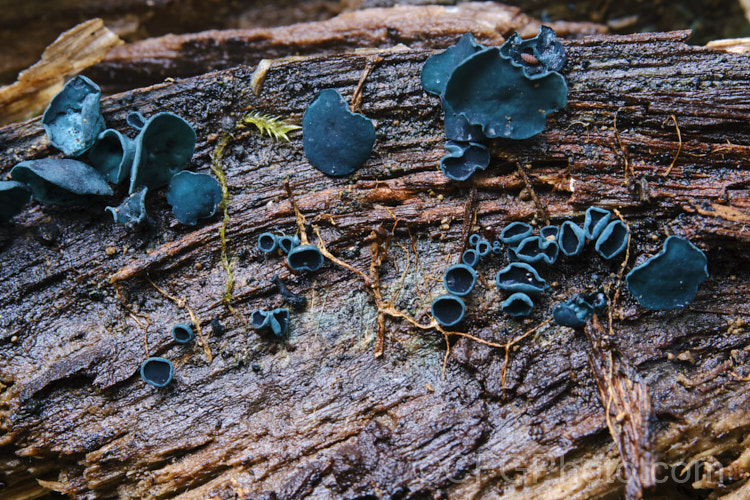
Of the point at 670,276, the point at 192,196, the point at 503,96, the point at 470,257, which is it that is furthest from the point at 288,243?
the point at 670,276

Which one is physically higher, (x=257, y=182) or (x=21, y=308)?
(x=257, y=182)

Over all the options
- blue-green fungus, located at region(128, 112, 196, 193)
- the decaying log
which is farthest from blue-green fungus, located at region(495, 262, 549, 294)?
the decaying log

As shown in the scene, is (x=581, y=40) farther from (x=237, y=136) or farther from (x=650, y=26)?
(x=650, y=26)

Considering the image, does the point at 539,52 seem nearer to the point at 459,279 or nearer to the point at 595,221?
the point at 595,221

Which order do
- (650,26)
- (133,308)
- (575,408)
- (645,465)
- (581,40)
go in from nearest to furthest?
(645,465) → (575,408) → (133,308) → (581,40) → (650,26)

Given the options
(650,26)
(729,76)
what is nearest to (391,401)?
(729,76)

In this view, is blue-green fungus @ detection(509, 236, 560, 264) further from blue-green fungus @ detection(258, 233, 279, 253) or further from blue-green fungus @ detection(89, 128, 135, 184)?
blue-green fungus @ detection(89, 128, 135, 184)
